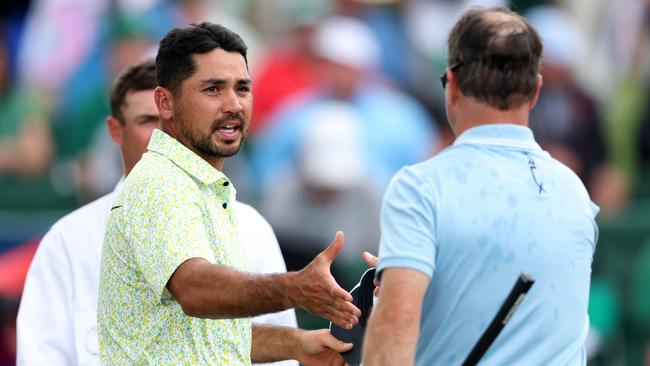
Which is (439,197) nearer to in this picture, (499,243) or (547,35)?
(499,243)

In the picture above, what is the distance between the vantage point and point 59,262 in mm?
5336

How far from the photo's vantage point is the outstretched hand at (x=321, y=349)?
4.44m

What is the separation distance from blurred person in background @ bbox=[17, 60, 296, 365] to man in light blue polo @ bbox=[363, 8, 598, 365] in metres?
1.66

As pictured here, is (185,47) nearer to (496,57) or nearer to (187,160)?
(187,160)

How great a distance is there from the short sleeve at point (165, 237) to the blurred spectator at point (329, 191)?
5.70 m

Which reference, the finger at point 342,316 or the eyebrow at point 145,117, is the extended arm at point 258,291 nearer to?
the finger at point 342,316

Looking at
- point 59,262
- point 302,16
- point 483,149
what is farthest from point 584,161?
point 483,149

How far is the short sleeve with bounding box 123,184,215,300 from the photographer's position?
148 inches

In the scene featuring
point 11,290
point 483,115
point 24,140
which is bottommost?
point 11,290

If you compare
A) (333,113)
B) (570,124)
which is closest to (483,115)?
(333,113)

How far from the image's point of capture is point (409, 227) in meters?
3.62

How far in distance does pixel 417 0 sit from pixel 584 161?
1.88 metres

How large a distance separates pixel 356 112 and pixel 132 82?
4.79 m

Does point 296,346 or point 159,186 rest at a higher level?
point 159,186
